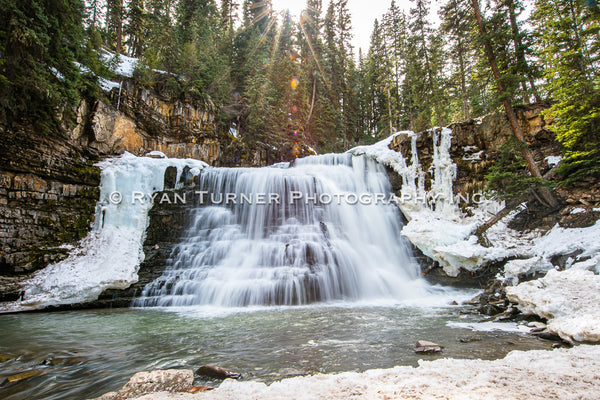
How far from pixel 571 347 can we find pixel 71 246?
43.7 ft

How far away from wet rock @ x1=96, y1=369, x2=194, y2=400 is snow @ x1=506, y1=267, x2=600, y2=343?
4.64 meters

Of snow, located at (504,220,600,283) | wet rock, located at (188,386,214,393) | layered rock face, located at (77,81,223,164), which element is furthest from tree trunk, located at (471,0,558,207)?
layered rock face, located at (77,81,223,164)

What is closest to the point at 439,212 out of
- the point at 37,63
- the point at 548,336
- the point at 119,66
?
the point at 548,336

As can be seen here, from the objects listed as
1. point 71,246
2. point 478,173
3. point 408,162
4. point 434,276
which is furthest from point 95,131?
point 478,173

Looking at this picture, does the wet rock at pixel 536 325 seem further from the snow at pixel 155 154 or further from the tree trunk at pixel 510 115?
the snow at pixel 155 154

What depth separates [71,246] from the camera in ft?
32.3

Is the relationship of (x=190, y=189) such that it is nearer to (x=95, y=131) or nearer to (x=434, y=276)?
(x=95, y=131)

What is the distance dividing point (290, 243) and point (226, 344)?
588 centimetres

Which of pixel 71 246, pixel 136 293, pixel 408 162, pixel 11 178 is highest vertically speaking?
pixel 408 162

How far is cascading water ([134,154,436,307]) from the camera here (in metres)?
8.71

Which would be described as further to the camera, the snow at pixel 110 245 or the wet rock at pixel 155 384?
the snow at pixel 110 245

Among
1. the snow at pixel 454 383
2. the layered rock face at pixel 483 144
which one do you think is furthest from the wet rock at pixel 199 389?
the layered rock face at pixel 483 144

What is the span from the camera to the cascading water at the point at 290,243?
8.71 m
